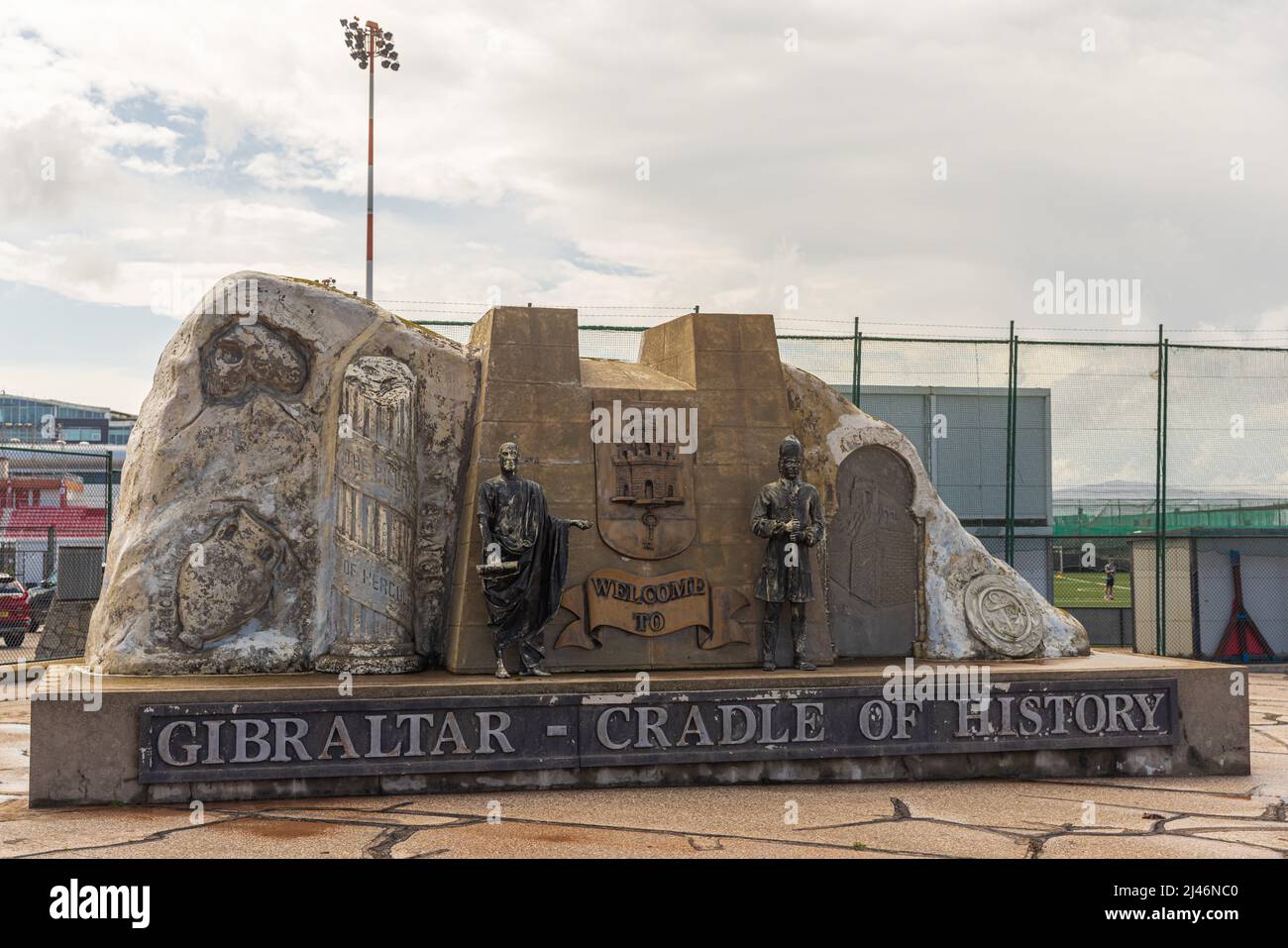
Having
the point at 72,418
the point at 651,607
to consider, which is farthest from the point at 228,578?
the point at 72,418

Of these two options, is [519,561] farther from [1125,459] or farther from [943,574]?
[1125,459]

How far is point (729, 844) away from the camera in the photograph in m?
6.09

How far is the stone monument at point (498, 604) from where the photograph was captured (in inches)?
287

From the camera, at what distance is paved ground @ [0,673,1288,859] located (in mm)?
5988

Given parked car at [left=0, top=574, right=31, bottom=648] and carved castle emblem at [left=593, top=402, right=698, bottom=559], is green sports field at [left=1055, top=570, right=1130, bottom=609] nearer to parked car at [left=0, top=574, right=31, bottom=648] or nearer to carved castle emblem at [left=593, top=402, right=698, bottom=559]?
parked car at [left=0, top=574, right=31, bottom=648]

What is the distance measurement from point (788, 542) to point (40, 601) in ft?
54.4

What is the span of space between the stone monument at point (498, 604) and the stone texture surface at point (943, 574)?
56mm

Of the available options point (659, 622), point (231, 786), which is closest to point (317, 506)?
point (231, 786)

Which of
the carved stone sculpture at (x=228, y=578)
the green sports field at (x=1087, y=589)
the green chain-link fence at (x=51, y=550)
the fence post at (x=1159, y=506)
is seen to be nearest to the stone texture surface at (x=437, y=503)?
the carved stone sculpture at (x=228, y=578)

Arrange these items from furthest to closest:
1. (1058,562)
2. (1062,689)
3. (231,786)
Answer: (1058,562), (1062,689), (231,786)

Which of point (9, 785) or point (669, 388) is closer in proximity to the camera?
point (9, 785)

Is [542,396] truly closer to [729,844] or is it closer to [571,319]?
[571,319]

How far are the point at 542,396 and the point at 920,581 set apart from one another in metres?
3.13

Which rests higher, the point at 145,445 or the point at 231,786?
the point at 145,445
